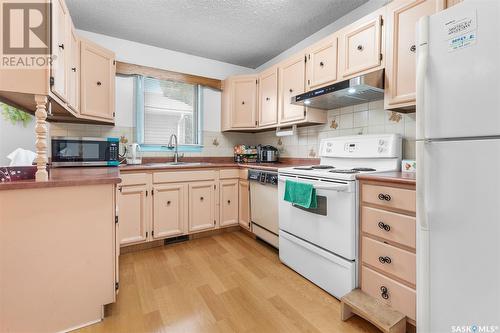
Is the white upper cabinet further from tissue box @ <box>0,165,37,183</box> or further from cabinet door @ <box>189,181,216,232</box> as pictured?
tissue box @ <box>0,165,37,183</box>

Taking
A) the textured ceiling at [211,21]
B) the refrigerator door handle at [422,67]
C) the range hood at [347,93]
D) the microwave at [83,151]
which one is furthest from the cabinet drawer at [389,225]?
the microwave at [83,151]

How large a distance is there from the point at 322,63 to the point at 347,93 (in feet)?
1.57

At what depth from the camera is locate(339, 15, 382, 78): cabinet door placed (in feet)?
5.92

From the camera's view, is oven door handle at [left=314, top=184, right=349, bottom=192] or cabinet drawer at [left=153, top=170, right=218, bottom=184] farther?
cabinet drawer at [left=153, top=170, right=218, bottom=184]

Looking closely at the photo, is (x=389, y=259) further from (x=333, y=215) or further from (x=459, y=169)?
(x=459, y=169)

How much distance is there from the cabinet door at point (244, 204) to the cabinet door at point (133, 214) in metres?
1.11

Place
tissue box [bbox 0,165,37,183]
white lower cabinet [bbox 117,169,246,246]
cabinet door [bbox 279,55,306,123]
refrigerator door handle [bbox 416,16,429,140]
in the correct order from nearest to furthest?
refrigerator door handle [bbox 416,16,429,140], tissue box [bbox 0,165,37,183], white lower cabinet [bbox 117,169,246,246], cabinet door [bbox 279,55,306,123]

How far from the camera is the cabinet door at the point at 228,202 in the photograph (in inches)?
115

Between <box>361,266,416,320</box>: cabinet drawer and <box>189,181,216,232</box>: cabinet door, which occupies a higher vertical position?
<box>189,181,216,232</box>: cabinet door

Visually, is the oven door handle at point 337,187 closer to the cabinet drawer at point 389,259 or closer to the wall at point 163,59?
the cabinet drawer at point 389,259

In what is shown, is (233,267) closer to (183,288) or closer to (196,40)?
(183,288)

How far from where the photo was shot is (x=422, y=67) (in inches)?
40.7

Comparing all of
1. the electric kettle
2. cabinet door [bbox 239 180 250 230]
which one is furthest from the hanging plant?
cabinet door [bbox 239 180 250 230]

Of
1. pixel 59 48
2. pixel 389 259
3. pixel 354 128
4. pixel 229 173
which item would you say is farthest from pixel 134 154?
pixel 389 259
